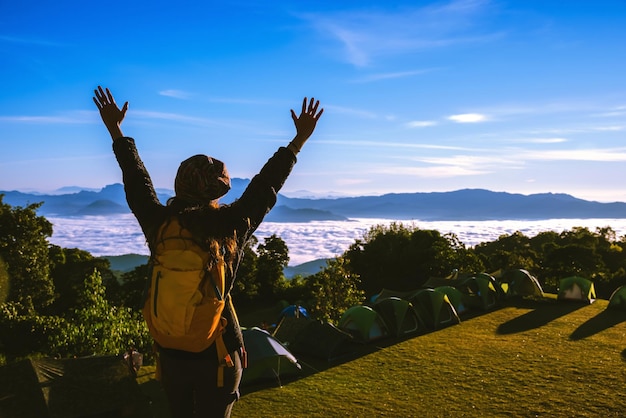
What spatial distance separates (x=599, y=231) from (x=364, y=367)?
44.6 metres

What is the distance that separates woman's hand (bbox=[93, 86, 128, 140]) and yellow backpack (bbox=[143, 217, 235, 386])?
2.45ft

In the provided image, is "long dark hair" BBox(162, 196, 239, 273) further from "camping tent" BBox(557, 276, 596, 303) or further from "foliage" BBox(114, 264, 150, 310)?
"foliage" BBox(114, 264, 150, 310)

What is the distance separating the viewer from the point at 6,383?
10000 mm

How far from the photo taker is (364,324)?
18.2m

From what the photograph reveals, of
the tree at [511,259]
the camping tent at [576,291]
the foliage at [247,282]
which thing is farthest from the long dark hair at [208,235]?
the foliage at [247,282]

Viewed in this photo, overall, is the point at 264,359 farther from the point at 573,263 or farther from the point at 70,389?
the point at 573,263

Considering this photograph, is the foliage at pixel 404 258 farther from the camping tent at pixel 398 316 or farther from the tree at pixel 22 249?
the tree at pixel 22 249

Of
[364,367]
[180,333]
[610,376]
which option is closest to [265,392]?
[364,367]

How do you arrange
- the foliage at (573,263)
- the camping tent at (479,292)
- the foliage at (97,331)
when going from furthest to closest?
the foliage at (573,263) < the camping tent at (479,292) < the foliage at (97,331)

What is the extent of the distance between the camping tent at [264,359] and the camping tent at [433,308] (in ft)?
27.3

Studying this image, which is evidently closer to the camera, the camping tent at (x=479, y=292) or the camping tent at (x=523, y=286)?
the camping tent at (x=479, y=292)

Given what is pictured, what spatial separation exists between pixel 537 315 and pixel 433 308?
221 inches

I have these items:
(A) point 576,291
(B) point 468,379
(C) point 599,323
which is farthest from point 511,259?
(B) point 468,379

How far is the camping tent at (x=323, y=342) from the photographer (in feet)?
52.9
